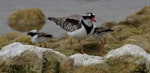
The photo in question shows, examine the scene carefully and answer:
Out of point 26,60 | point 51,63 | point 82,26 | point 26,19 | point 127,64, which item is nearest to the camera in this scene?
point 127,64

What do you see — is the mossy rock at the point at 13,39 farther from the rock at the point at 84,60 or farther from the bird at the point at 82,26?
the rock at the point at 84,60

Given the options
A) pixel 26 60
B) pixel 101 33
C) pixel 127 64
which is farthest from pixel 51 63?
pixel 101 33

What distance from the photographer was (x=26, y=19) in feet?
87.1

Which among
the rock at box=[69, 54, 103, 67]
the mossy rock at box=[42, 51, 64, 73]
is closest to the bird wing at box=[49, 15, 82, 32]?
the mossy rock at box=[42, 51, 64, 73]

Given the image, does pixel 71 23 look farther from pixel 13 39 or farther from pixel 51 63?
pixel 51 63

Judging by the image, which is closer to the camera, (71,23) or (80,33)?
(80,33)

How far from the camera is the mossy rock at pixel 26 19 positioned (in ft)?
86.1

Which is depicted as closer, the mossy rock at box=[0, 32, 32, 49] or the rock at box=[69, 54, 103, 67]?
the rock at box=[69, 54, 103, 67]

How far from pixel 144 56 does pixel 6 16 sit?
19.6m

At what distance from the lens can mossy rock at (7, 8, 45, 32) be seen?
2623 cm

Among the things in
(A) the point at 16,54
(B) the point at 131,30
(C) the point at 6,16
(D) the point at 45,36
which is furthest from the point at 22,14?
(A) the point at 16,54

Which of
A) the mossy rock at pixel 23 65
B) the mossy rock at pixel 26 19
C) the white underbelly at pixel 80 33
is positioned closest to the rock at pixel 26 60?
the mossy rock at pixel 23 65

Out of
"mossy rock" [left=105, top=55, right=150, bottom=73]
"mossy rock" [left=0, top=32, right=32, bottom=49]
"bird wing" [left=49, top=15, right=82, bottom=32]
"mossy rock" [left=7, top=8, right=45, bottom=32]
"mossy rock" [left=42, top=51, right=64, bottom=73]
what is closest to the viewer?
"mossy rock" [left=105, top=55, right=150, bottom=73]

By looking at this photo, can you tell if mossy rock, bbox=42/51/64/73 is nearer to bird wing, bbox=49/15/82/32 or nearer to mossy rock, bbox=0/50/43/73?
mossy rock, bbox=0/50/43/73
